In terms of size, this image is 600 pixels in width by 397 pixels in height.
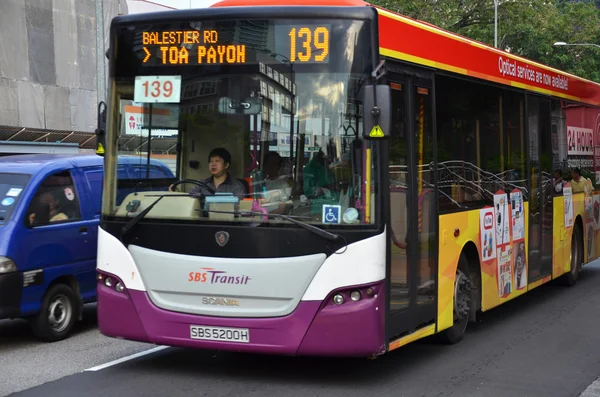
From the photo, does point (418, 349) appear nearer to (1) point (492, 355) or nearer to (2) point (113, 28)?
(1) point (492, 355)

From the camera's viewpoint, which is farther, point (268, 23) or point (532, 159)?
point (532, 159)

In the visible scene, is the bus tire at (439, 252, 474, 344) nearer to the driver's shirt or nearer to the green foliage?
the driver's shirt

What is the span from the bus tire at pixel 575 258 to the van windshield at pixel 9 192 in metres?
7.89

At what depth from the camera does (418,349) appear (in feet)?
29.9

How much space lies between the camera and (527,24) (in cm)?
4478

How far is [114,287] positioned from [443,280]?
9.65 ft

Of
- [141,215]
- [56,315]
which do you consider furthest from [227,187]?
[56,315]

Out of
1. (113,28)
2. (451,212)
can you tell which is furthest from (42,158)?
(451,212)

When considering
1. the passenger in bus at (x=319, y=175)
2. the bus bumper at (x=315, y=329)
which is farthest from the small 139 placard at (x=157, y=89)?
the bus bumper at (x=315, y=329)

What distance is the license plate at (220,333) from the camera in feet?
23.4

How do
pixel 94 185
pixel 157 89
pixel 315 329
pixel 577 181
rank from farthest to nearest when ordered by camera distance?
pixel 577 181 < pixel 94 185 < pixel 157 89 < pixel 315 329

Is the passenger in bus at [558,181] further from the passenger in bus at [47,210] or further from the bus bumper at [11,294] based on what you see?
the bus bumper at [11,294]

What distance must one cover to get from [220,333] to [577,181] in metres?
8.16

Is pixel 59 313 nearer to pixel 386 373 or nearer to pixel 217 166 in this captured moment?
pixel 217 166
